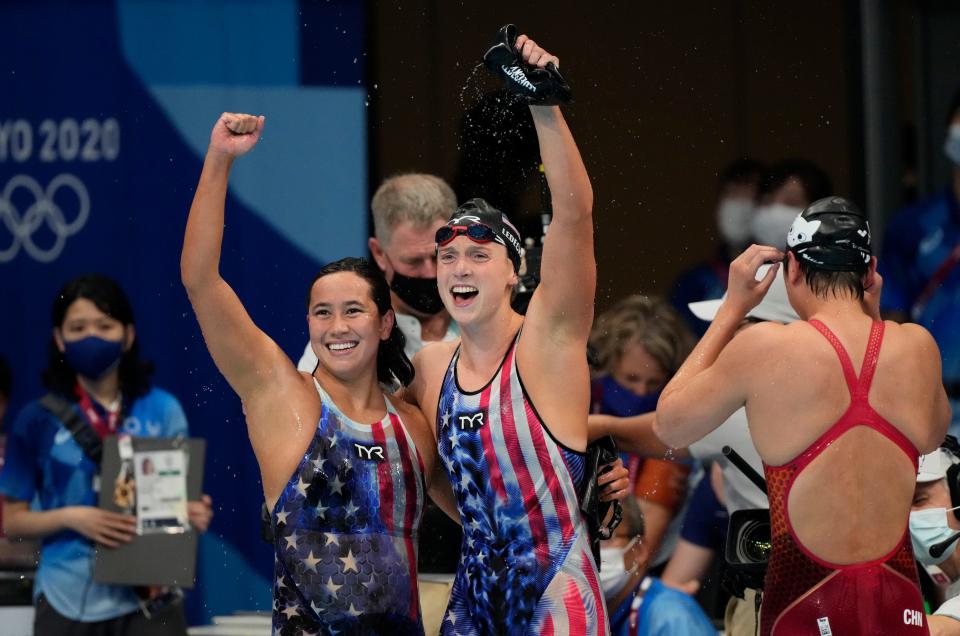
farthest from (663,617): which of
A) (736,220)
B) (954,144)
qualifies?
(954,144)

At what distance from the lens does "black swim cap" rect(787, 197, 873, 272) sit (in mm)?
5004

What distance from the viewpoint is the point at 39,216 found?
931 centimetres

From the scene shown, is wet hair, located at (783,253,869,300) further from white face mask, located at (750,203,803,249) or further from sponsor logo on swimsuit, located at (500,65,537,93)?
white face mask, located at (750,203,803,249)

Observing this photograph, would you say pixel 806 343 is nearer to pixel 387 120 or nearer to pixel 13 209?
pixel 387 120

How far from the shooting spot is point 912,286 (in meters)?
8.44

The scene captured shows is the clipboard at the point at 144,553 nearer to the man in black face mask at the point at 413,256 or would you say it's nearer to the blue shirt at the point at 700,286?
the man in black face mask at the point at 413,256

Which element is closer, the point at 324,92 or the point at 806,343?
the point at 806,343

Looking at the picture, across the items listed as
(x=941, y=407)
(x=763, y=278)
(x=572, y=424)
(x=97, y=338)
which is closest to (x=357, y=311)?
(x=572, y=424)

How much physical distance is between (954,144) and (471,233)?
13.6ft

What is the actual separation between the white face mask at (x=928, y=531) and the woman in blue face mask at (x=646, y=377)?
4.16 feet

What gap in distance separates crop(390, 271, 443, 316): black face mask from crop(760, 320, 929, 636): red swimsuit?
1975 millimetres

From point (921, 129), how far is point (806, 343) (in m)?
4.37

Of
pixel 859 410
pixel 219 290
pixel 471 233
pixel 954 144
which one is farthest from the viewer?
pixel 954 144

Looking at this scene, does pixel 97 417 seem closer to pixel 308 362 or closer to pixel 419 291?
pixel 308 362
